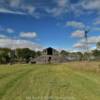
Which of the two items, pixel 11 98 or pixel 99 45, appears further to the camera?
pixel 99 45

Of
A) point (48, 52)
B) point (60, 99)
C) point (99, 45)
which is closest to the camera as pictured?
point (60, 99)

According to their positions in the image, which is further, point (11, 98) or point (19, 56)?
point (19, 56)

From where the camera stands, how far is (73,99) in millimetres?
8617

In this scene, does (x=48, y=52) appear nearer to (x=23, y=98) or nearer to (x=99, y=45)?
(x=99, y=45)

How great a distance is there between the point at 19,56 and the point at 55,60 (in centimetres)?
3964

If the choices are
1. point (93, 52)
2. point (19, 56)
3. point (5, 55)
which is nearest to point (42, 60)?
point (5, 55)

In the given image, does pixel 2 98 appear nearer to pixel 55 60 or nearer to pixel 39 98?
pixel 39 98

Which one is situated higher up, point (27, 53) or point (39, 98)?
point (27, 53)

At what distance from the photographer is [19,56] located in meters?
140

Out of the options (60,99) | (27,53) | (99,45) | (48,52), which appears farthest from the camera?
(27,53)

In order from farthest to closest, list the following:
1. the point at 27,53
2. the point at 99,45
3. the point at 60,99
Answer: the point at 27,53, the point at 99,45, the point at 60,99

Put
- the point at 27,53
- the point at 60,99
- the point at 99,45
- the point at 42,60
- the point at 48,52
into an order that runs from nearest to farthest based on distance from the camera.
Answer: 1. the point at 60,99
2. the point at 99,45
3. the point at 42,60
4. the point at 48,52
5. the point at 27,53

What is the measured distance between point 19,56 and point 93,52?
48260 millimetres

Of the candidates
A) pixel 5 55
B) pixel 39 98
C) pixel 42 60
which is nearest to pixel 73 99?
pixel 39 98
